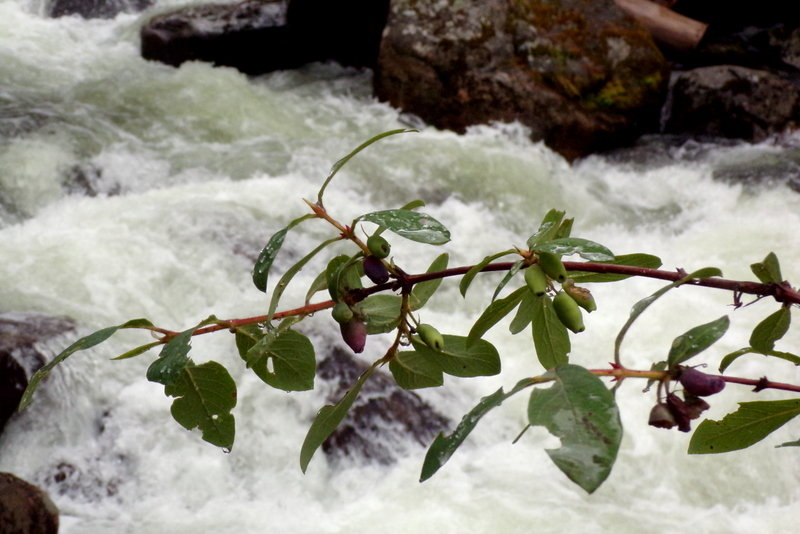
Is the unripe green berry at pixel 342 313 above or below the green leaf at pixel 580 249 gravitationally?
below

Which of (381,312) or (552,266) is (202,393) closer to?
(381,312)

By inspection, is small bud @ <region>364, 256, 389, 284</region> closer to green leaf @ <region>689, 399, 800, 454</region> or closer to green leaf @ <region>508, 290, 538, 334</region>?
green leaf @ <region>508, 290, 538, 334</region>

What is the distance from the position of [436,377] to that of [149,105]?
4.91 meters

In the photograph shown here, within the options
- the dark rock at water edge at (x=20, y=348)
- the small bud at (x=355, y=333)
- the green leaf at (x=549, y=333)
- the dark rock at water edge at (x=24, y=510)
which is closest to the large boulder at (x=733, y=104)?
the dark rock at water edge at (x=20, y=348)

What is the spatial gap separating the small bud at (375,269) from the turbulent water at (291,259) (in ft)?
6.80

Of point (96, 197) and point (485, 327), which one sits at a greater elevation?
point (485, 327)

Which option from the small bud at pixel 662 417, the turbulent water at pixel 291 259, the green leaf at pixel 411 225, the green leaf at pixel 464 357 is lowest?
the turbulent water at pixel 291 259

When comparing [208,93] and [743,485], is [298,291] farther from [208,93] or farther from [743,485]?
[208,93]

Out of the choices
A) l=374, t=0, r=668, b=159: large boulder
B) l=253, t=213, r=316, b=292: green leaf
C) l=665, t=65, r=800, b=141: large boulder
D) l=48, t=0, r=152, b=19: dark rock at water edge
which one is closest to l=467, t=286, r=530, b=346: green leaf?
l=253, t=213, r=316, b=292: green leaf

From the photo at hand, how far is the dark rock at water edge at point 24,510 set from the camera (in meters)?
1.90

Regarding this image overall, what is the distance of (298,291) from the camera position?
11.7 feet

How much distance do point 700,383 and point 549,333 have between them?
12 cm

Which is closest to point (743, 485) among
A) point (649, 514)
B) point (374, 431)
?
point (649, 514)

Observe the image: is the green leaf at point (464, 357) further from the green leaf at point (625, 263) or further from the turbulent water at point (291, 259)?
the turbulent water at point (291, 259)
